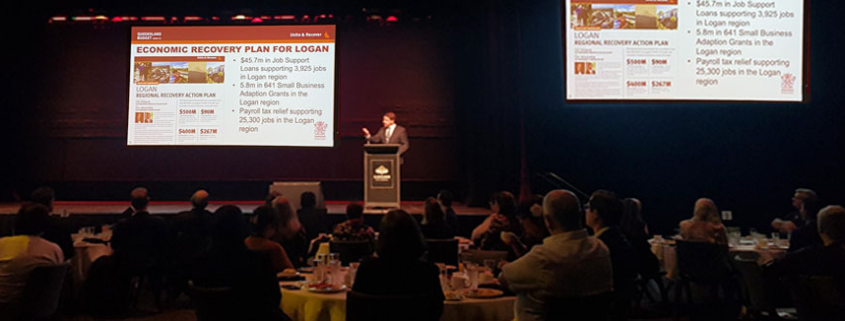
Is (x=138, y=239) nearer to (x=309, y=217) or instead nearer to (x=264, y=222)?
(x=309, y=217)

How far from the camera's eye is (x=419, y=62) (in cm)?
975

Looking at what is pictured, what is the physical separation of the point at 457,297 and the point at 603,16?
17.6ft

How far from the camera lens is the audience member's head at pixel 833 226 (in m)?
3.35

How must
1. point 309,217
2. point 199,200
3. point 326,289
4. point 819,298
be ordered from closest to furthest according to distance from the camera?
1. point 819,298
2. point 326,289
3. point 199,200
4. point 309,217

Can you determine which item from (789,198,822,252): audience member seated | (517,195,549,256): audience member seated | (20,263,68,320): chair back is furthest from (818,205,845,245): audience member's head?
(20,263,68,320): chair back

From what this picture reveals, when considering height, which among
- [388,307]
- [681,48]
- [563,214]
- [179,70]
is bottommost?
[388,307]

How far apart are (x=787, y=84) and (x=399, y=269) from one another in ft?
22.1

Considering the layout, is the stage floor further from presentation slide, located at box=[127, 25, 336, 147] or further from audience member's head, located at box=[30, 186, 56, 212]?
audience member's head, located at box=[30, 186, 56, 212]

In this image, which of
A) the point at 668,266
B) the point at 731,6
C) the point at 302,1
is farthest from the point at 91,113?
the point at 731,6

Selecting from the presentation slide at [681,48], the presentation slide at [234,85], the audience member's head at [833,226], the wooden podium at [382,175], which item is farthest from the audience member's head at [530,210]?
the presentation slide at [234,85]

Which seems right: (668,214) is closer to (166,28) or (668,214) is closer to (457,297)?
(457,297)

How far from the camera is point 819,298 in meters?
3.02

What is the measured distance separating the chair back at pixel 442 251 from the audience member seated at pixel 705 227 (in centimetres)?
185

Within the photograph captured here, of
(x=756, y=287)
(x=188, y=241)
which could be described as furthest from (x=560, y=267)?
(x=188, y=241)
